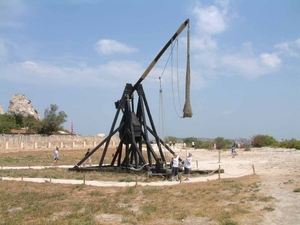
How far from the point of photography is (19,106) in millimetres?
71125

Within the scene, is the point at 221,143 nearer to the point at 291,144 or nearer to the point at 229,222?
the point at 291,144

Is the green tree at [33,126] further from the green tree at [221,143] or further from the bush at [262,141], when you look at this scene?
the bush at [262,141]

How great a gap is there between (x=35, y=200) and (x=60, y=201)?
2.81 feet

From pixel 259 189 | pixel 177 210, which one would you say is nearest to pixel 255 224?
pixel 177 210

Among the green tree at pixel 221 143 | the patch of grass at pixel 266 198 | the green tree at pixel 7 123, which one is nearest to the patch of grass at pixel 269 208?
the patch of grass at pixel 266 198

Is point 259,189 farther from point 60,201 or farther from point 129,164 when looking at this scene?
point 129,164

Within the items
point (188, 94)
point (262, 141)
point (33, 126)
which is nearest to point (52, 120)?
point (33, 126)

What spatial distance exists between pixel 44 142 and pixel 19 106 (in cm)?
2684

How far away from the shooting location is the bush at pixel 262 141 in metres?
49.9

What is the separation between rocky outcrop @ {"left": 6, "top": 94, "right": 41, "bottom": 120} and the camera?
230 ft

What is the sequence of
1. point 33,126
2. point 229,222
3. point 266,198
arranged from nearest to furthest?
1. point 229,222
2. point 266,198
3. point 33,126

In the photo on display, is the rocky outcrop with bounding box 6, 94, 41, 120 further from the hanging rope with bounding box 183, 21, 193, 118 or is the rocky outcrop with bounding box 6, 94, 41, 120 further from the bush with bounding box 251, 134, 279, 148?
the hanging rope with bounding box 183, 21, 193, 118

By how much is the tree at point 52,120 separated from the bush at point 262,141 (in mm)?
29944

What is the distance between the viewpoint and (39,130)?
2327 inches
